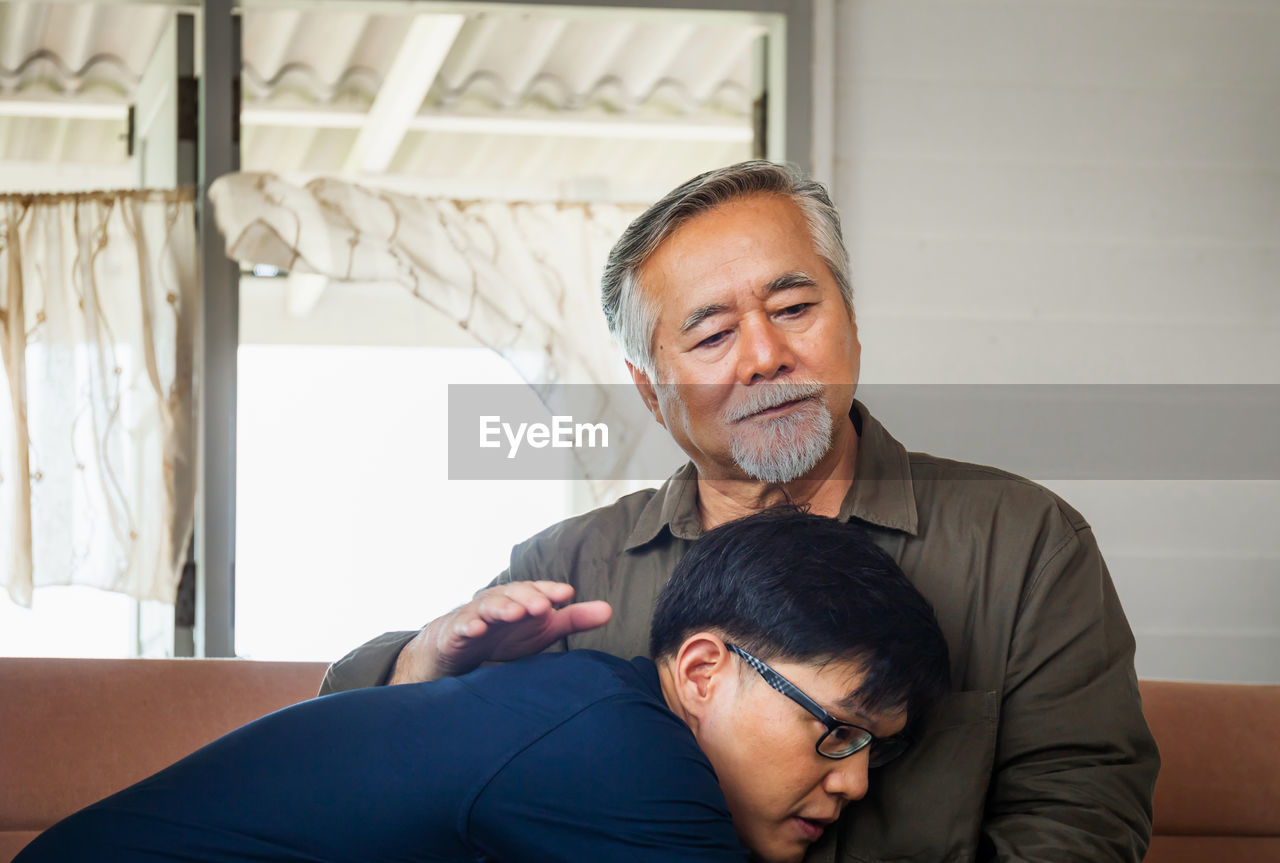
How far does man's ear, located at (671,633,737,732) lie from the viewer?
1.42 meters

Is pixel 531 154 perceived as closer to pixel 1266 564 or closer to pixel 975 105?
pixel 975 105

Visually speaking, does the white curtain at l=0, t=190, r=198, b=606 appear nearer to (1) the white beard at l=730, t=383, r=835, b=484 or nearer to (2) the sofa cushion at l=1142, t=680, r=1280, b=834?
(1) the white beard at l=730, t=383, r=835, b=484

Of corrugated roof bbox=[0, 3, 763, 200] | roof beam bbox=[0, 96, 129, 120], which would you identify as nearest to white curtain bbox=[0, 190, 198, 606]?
corrugated roof bbox=[0, 3, 763, 200]

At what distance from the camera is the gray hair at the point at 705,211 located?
1745mm

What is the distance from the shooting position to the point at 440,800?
1.19 m

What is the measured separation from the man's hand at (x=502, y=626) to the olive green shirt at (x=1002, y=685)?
180mm

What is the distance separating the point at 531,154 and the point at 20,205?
6.63ft

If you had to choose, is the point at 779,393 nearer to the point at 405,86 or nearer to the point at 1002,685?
the point at 1002,685

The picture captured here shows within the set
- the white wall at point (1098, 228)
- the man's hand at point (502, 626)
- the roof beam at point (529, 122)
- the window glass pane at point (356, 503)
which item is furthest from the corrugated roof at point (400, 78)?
the man's hand at point (502, 626)

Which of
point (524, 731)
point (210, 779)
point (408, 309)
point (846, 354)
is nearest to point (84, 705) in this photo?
point (210, 779)

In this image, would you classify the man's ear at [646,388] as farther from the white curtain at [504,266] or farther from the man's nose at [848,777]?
the white curtain at [504,266]

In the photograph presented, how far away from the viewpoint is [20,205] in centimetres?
301

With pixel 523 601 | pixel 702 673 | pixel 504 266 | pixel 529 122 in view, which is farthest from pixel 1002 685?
pixel 529 122

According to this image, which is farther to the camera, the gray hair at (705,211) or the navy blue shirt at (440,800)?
the gray hair at (705,211)
